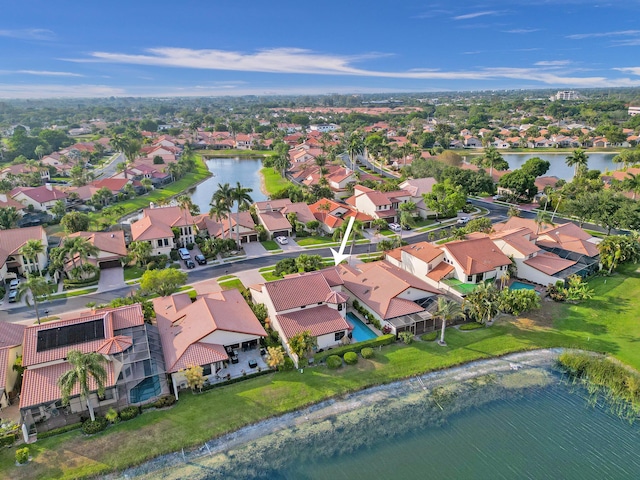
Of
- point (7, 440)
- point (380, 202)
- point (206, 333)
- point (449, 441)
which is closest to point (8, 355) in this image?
point (7, 440)

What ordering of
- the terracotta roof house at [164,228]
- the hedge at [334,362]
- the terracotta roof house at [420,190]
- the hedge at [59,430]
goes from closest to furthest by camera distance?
the hedge at [59,430] < the hedge at [334,362] < the terracotta roof house at [164,228] < the terracotta roof house at [420,190]

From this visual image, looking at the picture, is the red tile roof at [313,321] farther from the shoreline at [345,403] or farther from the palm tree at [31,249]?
the palm tree at [31,249]

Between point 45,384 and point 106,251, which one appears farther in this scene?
point 106,251

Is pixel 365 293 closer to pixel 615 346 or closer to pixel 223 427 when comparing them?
pixel 223 427

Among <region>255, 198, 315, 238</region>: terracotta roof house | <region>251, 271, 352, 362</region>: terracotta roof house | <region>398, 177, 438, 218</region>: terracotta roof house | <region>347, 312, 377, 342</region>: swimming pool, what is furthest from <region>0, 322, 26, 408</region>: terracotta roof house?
<region>398, 177, 438, 218</region>: terracotta roof house

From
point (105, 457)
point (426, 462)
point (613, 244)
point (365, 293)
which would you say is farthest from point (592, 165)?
point (105, 457)

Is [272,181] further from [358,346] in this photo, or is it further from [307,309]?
[358,346]

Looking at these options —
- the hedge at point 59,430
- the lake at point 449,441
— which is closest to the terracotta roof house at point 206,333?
the hedge at point 59,430
